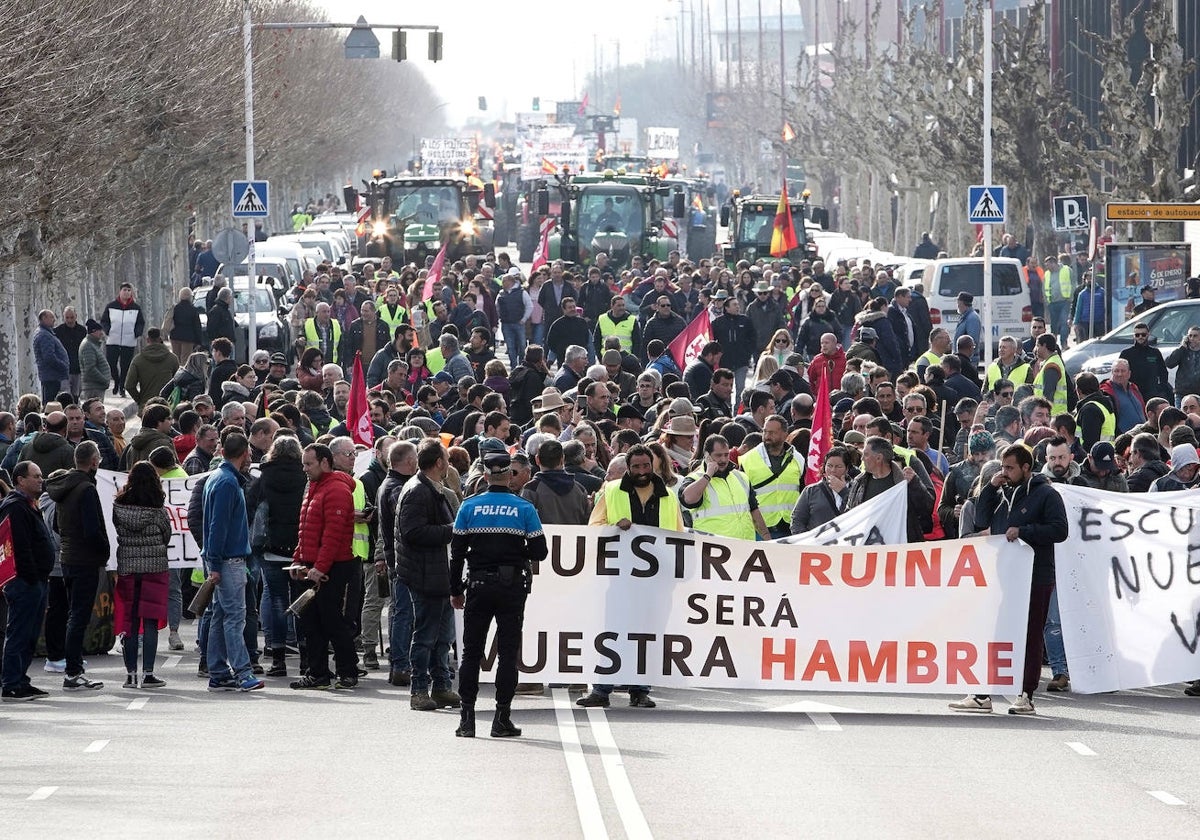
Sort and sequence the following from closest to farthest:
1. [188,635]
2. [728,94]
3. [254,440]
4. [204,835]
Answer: [204,835] < [254,440] < [188,635] < [728,94]

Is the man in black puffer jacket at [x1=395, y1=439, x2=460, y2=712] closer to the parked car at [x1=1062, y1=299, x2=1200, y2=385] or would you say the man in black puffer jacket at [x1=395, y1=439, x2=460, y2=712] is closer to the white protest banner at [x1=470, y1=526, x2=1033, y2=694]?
the white protest banner at [x1=470, y1=526, x2=1033, y2=694]

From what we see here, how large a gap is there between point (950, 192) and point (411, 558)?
2115 inches

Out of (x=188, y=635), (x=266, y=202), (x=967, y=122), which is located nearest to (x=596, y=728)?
(x=188, y=635)

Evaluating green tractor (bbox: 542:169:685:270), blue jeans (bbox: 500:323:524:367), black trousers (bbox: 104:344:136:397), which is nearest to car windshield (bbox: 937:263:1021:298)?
blue jeans (bbox: 500:323:524:367)

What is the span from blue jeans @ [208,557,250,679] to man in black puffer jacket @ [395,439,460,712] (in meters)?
1.58

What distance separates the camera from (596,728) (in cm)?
1330

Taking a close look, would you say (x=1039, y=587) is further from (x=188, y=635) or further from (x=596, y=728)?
(x=188, y=635)

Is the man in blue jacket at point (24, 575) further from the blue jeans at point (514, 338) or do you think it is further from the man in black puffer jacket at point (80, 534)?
the blue jeans at point (514, 338)

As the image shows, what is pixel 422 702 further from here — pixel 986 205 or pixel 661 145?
pixel 661 145

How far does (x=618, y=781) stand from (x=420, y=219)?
140 feet

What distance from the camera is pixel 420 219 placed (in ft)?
175

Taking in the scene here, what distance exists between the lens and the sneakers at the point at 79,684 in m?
15.4

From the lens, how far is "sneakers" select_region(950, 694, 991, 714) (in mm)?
13945

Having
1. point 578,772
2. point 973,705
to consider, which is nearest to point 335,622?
point 578,772
